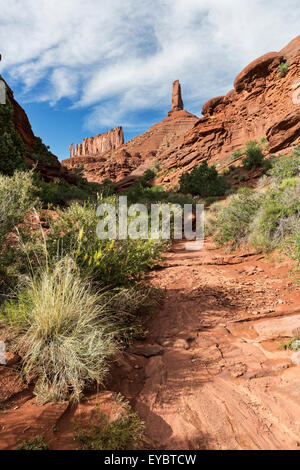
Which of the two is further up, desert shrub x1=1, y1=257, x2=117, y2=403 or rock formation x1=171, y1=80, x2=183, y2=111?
rock formation x1=171, y1=80, x2=183, y2=111

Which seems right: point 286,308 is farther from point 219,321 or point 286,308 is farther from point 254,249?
point 254,249

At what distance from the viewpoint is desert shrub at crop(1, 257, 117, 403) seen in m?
1.98

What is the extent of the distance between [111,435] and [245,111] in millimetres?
32009

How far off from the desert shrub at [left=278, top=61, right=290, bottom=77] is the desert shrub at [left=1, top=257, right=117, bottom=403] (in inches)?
1175

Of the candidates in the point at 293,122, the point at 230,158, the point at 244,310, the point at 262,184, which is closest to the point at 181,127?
the point at 230,158

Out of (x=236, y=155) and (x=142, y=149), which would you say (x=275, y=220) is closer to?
(x=236, y=155)

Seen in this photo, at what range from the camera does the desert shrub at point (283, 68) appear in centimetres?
2298

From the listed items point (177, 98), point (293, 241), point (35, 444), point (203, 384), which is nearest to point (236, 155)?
point (293, 241)

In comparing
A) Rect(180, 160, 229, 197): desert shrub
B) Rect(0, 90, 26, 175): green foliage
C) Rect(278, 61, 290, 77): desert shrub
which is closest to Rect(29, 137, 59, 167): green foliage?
Rect(0, 90, 26, 175): green foliage

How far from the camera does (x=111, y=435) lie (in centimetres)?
158

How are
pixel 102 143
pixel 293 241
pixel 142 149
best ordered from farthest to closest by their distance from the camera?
pixel 102 143 < pixel 142 149 < pixel 293 241

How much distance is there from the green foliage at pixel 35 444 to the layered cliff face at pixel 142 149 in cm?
4305

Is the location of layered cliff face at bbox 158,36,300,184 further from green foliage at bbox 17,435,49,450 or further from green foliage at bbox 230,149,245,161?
green foliage at bbox 17,435,49,450

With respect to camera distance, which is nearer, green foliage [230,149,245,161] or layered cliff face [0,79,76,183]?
layered cliff face [0,79,76,183]
